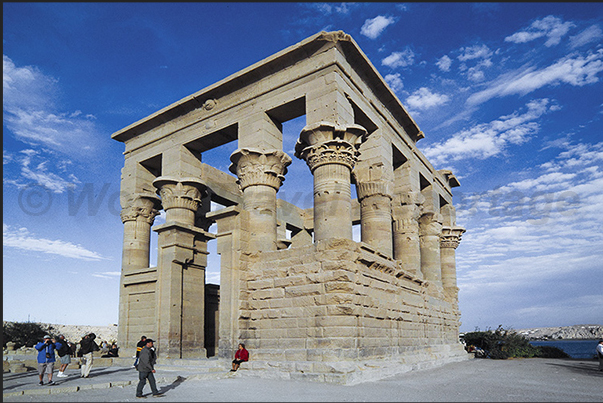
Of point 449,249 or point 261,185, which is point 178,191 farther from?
point 449,249

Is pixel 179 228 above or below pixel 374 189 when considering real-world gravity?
below

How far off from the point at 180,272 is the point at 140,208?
5.02 metres

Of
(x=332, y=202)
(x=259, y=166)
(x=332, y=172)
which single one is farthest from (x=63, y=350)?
(x=332, y=172)

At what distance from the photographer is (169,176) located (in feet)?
57.6

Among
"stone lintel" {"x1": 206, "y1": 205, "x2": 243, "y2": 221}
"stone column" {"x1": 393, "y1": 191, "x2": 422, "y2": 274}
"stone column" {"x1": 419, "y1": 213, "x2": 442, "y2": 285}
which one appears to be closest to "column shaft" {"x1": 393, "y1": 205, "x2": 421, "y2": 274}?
"stone column" {"x1": 393, "y1": 191, "x2": 422, "y2": 274}

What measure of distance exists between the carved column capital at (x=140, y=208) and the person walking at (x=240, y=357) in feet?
32.1

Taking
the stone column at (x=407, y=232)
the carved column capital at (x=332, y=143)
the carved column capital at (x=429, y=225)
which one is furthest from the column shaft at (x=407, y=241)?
the carved column capital at (x=332, y=143)

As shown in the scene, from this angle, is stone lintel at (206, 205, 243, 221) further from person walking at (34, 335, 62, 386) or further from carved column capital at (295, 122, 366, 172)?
person walking at (34, 335, 62, 386)

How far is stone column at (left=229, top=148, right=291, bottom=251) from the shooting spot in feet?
47.0

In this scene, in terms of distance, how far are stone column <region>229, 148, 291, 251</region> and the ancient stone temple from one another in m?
0.04

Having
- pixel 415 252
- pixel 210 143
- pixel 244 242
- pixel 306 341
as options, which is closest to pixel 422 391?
pixel 306 341

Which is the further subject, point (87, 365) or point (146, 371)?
point (87, 365)

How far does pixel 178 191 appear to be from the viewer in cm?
1730

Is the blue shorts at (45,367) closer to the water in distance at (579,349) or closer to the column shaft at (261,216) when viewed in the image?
the column shaft at (261,216)
